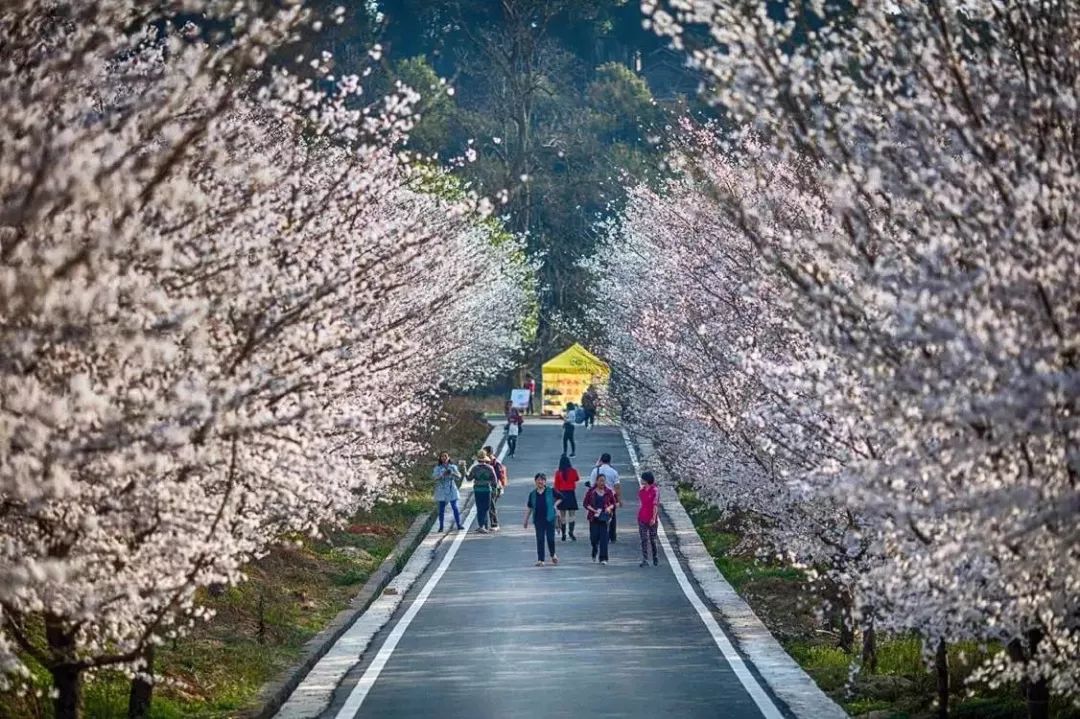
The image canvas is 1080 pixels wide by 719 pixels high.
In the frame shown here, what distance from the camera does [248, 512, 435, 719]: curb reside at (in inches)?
611

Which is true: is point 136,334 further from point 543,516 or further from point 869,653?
point 543,516

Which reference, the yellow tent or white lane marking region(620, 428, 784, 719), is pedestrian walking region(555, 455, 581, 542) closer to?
white lane marking region(620, 428, 784, 719)

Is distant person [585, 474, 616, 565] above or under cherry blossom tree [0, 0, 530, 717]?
under

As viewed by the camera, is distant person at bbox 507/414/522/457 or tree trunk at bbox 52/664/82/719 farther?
distant person at bbox 507/414/522/457

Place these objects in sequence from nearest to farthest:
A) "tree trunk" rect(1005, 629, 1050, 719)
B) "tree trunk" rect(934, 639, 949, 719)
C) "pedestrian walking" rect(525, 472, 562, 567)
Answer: "tree trunk" rect(1005, 629, 1050, 719), "tree trunk" rect(934, 639, 949, 719), "pedestrian walking" rect(525, 472, 562, 567)

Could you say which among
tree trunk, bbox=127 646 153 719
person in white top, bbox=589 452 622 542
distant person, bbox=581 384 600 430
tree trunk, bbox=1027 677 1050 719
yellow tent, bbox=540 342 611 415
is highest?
yellow tent, bbox=540 342 611 415

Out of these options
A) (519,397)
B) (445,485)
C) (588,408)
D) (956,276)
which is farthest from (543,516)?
(519,397)

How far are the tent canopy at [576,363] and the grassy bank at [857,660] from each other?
37900 mm

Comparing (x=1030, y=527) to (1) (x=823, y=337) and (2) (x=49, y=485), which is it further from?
(2) (x=49, y=485)

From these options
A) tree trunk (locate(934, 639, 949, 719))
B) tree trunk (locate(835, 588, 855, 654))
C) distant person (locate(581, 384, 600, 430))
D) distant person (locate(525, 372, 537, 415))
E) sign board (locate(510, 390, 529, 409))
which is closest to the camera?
tree trunk (locate(934, 639, 949, 719))

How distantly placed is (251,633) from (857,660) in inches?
251

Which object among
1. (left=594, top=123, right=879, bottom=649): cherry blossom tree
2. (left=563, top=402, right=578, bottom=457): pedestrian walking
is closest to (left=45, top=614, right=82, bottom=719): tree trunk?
(left=594, top=123, right=879, bottom=649): cherry blossom tree

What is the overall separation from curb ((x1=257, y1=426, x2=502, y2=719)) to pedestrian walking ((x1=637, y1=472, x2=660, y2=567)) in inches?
138

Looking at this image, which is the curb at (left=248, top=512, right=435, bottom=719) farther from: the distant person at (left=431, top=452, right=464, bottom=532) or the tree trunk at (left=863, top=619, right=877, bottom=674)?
the tree trunk at (left=863, top=619, right=877, bottom=674)
